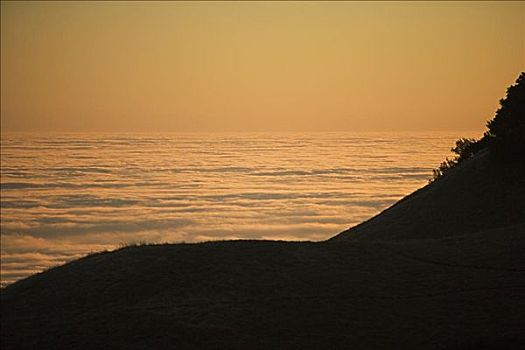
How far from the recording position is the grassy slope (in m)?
28.0

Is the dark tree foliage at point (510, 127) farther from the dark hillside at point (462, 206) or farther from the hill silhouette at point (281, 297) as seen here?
the hill silhouette at point (281, 297)

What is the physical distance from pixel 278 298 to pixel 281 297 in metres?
0.16

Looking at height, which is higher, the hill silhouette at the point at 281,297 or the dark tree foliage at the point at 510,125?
the dark tree foliage at the point at 510,125

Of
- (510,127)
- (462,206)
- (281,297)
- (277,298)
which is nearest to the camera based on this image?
(277,298)

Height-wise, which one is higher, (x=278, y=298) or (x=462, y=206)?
(x=462, y=206)

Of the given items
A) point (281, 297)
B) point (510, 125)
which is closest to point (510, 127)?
point (510, 125)

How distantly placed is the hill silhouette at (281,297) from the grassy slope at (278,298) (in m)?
0.05

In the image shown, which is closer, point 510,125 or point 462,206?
point 462,206

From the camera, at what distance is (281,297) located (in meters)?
31.4

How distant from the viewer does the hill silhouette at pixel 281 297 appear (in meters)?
28.0

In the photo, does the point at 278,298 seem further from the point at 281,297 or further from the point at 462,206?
the point at 462,206

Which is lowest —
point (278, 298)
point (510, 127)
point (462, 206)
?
point (278, 298)

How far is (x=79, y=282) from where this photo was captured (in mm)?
34062

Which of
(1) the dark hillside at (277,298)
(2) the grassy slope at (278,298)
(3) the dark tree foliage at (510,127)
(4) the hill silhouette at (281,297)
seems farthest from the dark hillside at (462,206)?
(1) the dark hillside at (277,298)
